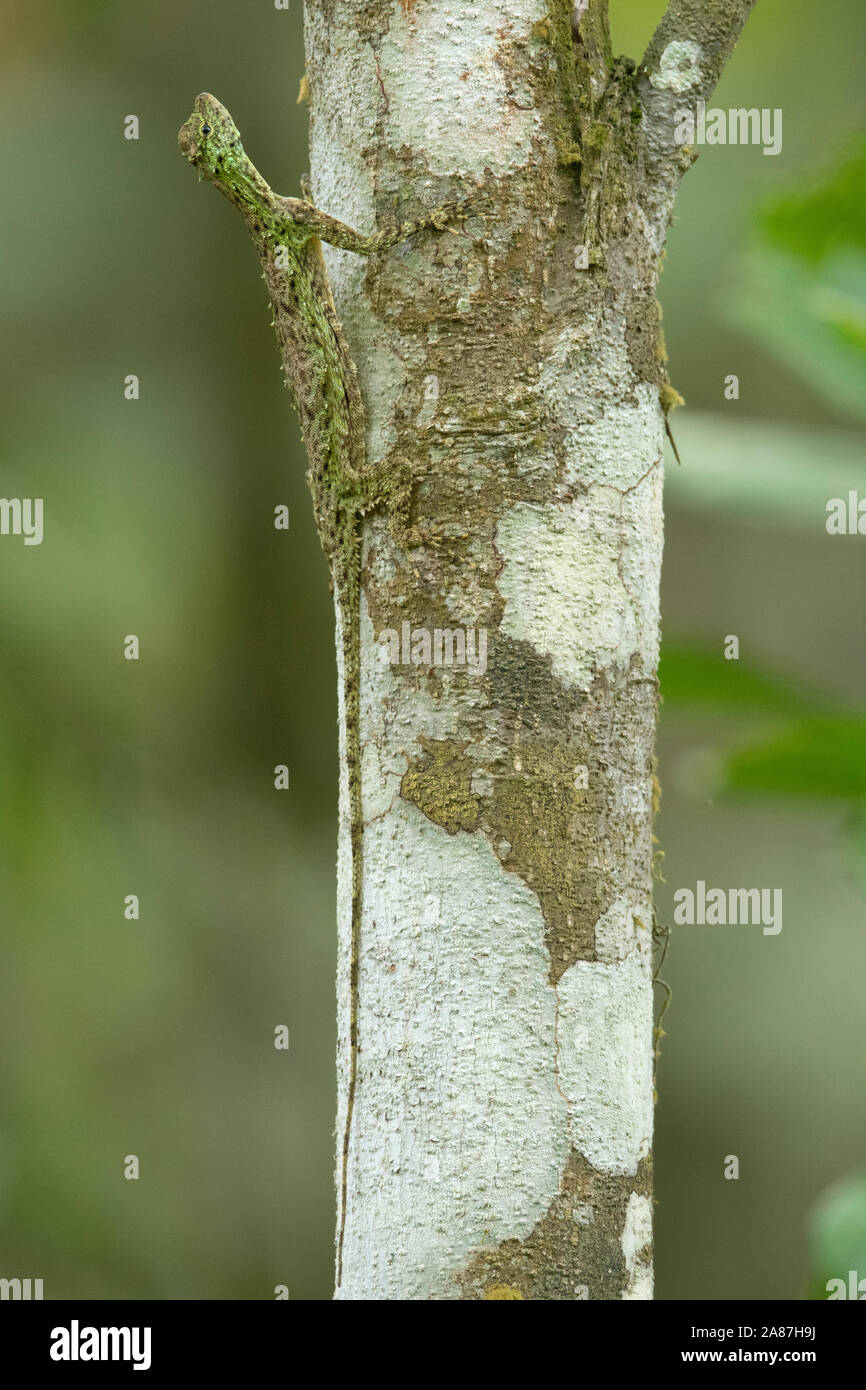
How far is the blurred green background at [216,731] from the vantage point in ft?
21.6

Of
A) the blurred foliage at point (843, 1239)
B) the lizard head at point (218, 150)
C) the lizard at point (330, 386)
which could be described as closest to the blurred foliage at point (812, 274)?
the lizard at point (330, 386)

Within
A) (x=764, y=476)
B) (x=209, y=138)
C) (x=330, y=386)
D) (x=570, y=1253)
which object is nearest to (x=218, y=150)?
(x=209, y=138)

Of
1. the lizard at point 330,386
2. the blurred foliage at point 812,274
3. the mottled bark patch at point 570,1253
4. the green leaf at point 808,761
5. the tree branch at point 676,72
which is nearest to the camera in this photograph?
the mottled bark patch at point 570,1253

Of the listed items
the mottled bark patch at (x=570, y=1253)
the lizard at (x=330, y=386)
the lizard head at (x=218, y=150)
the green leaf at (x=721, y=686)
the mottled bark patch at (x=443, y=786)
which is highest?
the lizard head at (x=218, y=150)

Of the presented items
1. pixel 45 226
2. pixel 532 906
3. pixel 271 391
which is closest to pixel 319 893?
pixel 271 391

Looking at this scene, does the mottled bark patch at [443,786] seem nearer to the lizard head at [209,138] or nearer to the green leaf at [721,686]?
the green leaf at [721,686]

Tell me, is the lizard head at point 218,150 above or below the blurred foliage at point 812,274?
above

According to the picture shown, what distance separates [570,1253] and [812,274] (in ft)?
7.84

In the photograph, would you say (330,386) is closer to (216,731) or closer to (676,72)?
(676,72)

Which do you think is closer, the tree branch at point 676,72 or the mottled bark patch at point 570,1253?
the mottled bark patch at point 570,1253

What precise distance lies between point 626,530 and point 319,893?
574 centimetres

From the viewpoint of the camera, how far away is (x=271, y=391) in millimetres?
7523

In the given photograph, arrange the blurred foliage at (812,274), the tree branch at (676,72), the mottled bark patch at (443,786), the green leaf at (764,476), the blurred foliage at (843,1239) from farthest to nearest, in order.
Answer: the green leaf at (764,476), the blurred foliage at (812,274), the blurred foliage at (843,1239), the tree branch at (676,72), the mottled bark patch at (443,786)

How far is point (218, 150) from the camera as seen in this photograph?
→ 10.8ft
